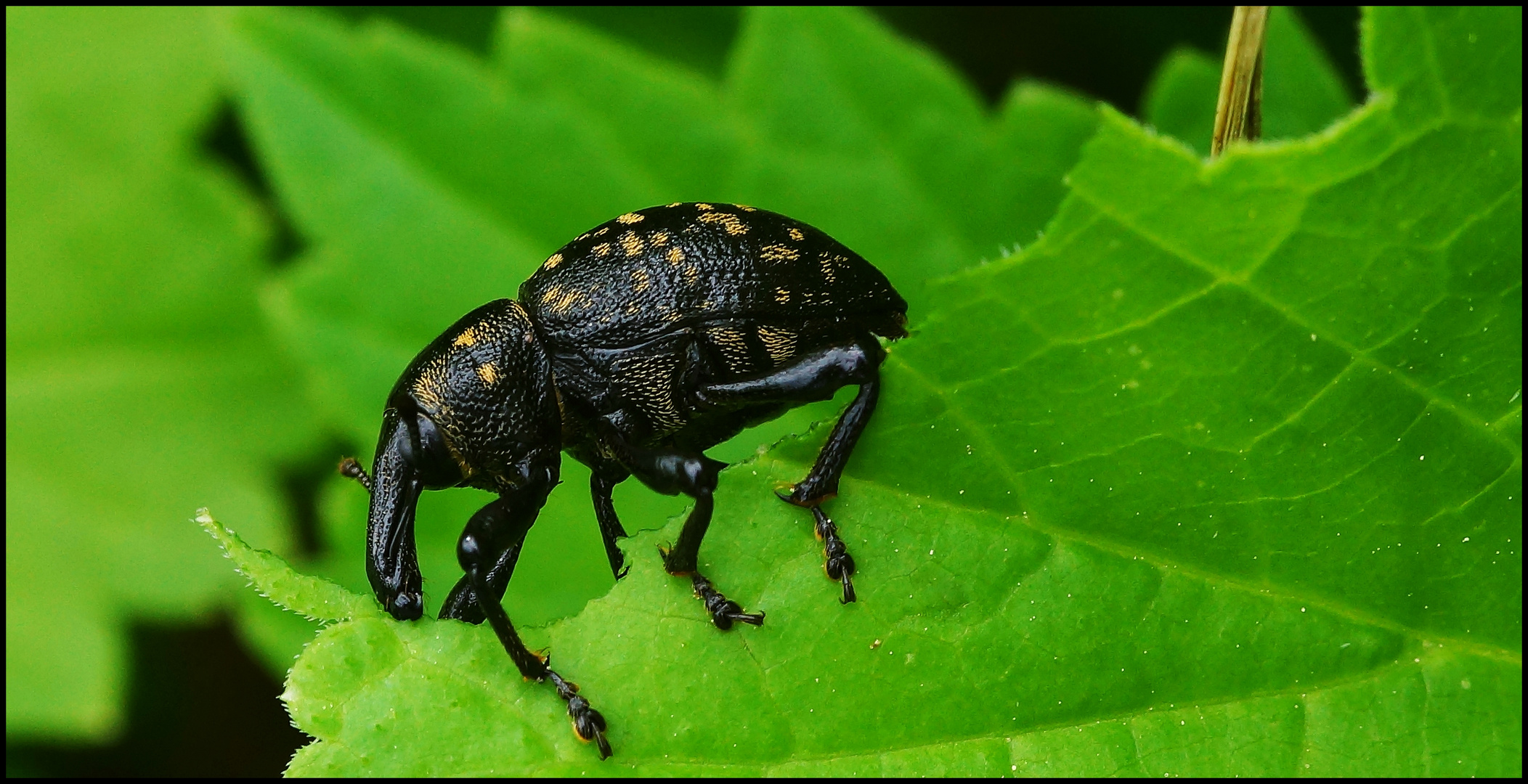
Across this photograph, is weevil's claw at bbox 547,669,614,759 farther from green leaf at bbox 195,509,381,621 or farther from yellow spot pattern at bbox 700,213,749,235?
yellow spot pattern at bbox 700,213,749,235

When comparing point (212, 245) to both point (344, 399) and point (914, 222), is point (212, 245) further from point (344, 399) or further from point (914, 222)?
point (914, 222)

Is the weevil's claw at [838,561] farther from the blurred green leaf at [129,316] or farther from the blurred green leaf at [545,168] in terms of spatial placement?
the blurred green leaf at [129,316]

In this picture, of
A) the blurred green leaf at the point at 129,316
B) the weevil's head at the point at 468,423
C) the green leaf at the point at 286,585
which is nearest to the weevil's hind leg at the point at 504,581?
the weevil's head at the point at 468,423

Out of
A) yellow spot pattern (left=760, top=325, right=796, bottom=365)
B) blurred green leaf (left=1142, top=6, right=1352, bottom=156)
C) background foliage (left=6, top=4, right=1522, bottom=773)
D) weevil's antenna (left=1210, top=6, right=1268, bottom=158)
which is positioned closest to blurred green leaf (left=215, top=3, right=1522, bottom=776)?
background foliage (left=6, top=4, right=1522, bottom=773)

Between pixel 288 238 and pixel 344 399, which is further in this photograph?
pixel 288 238

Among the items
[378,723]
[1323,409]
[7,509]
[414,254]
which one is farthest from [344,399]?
[1323,409]

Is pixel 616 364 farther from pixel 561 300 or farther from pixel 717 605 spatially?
pixel 717 605

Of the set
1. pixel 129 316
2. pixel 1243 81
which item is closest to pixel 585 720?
pixel 1243 81
